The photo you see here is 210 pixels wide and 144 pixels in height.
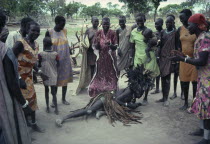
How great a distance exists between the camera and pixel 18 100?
Answer: 221 centimetres

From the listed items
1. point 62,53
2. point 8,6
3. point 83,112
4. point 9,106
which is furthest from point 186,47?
point 8,6

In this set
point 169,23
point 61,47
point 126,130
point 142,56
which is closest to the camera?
point 126,130

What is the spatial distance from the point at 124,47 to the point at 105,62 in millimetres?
1427

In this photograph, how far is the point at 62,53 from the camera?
188 inches

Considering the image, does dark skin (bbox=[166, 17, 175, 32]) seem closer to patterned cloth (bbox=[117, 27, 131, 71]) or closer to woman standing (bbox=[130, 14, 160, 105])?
woman standing (bbox=[130, 14, 160, 105])

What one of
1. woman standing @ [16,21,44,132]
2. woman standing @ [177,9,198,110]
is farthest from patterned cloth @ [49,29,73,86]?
woman standing @ [177,9,198,110]

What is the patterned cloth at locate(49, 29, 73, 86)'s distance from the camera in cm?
467

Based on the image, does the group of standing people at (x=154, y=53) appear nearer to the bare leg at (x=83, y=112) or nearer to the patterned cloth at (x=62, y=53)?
the patterned cloth at (x=62, y=53)

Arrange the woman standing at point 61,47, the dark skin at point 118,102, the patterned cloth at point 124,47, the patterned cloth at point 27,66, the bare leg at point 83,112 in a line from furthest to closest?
the patterned cloth at point 124,47, the woman standing at point 61,47, the dark skin at point 118,102, the bare leg at point 83,112, the patterned cloth at point 27,66

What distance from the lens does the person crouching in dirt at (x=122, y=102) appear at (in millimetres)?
4352

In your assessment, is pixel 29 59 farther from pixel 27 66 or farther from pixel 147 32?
pixel 147 32

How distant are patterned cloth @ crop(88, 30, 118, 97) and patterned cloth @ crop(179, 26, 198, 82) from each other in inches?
61.6

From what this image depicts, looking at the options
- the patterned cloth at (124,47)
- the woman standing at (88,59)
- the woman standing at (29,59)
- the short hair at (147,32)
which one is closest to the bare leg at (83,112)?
the woman standing at (29,59)

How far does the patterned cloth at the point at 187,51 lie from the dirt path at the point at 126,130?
2.50 feet
